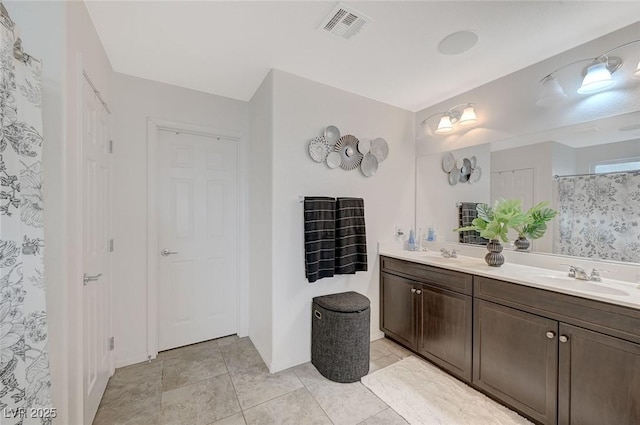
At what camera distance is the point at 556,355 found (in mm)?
1477

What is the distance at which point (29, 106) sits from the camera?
→ 0.99 m

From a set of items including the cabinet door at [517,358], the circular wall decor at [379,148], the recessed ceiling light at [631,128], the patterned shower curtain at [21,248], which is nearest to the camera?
the patterned shower curtain at [21,248]

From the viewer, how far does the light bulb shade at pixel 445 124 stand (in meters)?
2.54

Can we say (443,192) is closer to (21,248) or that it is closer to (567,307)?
(567,307)

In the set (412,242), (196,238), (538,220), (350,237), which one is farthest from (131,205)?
(538,220)

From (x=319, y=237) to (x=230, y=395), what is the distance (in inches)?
51.9

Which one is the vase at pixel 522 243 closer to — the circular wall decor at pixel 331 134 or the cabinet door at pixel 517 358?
the cabinet door at pixel 517 358

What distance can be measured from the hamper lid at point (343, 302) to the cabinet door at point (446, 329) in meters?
0.54

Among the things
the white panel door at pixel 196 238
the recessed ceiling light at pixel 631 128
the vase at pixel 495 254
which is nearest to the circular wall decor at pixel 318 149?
the white panel door at pixel 196 238

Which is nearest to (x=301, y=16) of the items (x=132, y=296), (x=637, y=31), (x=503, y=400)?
(x=637, y=31)

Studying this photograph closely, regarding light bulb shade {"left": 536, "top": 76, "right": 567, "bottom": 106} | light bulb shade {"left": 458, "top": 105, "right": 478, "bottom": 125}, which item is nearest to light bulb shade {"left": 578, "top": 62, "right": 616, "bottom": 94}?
light bulb shade {"left": 536, "top": 76, "right": 567, "bottom": 106}

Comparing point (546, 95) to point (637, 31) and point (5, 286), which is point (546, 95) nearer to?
point (637, 31)

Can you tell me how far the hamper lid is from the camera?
202 cm

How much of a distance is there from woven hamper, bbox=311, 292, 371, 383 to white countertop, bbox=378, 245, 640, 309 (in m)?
0.75
